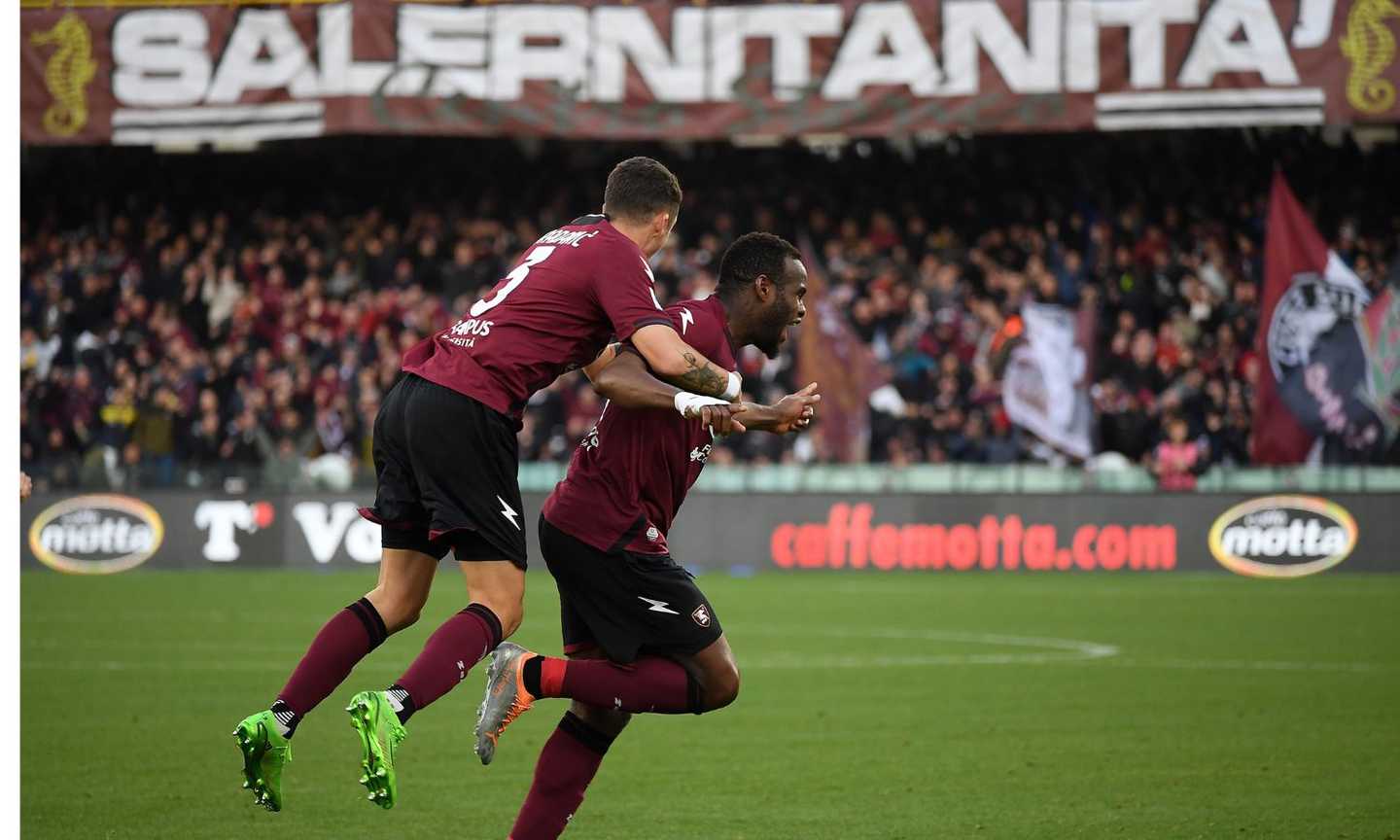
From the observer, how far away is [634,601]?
668 cm

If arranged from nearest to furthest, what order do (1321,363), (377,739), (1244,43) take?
1. (377,739)
2. (1321,363)
3. (1244,43)

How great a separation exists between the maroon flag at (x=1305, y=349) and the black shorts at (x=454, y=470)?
57.0 feet

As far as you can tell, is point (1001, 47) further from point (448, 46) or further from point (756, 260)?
point (756, 260)

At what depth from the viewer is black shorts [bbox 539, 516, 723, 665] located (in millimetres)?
6656

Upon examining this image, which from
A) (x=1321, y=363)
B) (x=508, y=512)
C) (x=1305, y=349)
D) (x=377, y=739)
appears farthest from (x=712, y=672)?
(x=1305, y=349)

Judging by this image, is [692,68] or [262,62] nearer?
[692,68]

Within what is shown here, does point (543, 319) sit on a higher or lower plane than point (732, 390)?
higher

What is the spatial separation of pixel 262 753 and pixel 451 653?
693mm

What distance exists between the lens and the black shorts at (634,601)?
21.8 ft

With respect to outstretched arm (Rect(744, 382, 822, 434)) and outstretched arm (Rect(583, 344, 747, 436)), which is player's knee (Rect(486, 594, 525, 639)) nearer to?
outstretched arm (Rect(583, 344, 747, 436))

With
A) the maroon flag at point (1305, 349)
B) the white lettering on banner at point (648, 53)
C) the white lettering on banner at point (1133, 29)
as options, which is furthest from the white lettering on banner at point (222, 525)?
Answer: the white lettering on banner at point (1133, 29)

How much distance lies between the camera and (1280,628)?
16219mm

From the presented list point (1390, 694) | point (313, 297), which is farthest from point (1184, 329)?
point (1390, 694)

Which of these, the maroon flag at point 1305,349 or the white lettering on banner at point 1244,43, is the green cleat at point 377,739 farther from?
the white lettering on banner at point 1244,43
